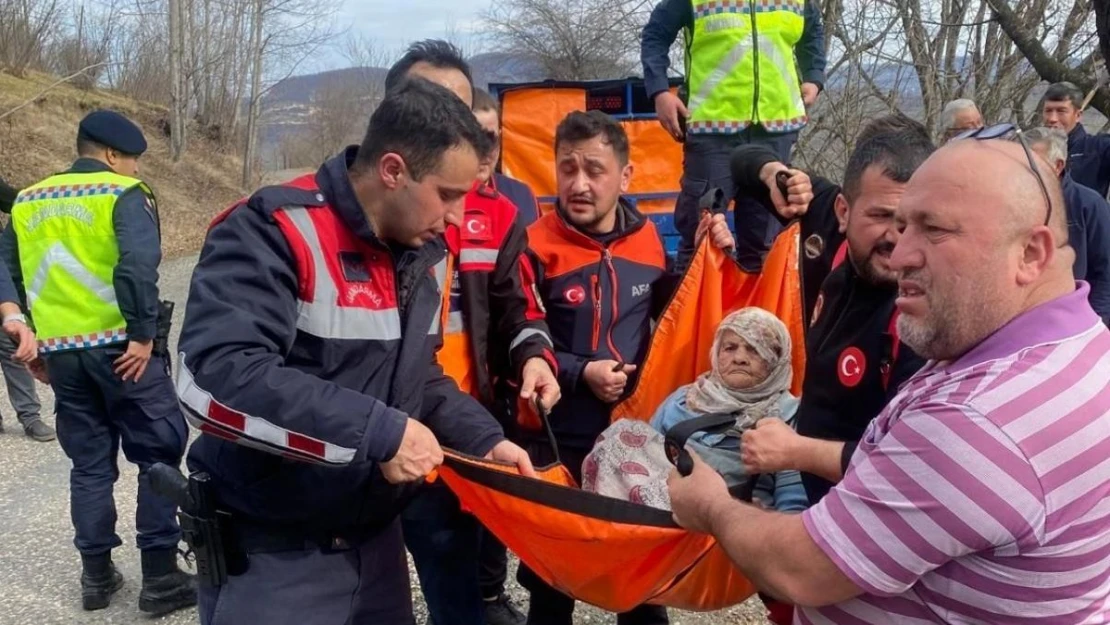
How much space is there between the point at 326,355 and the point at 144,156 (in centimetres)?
2038

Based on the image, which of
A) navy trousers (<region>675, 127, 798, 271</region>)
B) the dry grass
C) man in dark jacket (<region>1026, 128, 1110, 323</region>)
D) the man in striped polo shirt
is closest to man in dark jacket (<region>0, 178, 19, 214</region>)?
navy trousers (<region>675, 127, 798, 271</region>)

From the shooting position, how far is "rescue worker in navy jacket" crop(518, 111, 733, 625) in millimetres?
3205

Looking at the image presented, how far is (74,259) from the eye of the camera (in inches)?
167

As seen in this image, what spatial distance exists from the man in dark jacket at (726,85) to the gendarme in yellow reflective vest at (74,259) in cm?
268

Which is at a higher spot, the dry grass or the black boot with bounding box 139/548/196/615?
the dry grass

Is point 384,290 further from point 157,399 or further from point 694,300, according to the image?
point 157,399

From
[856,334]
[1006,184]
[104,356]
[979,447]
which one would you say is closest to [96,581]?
[104,356]

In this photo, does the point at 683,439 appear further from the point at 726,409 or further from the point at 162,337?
the point at 162,337

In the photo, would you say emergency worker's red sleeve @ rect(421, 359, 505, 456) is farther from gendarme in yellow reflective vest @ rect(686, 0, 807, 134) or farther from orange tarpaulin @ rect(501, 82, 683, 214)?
orange tarpaulin @ rect(501, 82, 683, 214)

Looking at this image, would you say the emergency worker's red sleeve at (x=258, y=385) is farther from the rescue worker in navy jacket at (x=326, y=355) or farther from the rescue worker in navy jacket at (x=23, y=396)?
the rescue worker in navy jacket at (x=23, y=396)

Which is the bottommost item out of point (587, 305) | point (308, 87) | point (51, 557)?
point (51, 557)

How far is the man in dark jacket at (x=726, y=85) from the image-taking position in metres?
4.29

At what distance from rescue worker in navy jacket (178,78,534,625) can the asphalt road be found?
1.61 metres

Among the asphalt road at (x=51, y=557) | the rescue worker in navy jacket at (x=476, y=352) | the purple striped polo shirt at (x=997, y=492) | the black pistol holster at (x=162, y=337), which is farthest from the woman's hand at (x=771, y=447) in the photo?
the black pistol holster at (x=162, y=337)
